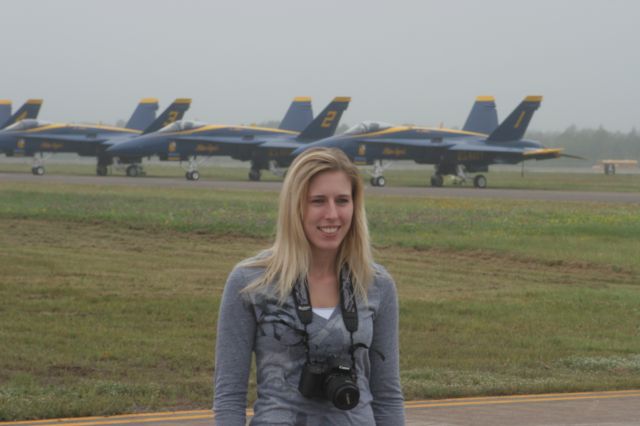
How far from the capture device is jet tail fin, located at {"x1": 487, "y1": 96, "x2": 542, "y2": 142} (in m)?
65.2

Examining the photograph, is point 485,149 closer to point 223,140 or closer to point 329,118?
point 329,118

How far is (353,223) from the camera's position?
4082 millimetres

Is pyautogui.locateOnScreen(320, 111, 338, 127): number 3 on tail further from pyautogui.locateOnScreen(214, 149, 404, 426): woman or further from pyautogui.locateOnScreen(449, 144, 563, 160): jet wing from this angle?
pyautogui.locateOnScreen(214, 149, 404, 426): woman

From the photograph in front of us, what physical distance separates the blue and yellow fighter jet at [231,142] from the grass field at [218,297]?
34.1 meters

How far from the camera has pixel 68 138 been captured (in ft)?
237

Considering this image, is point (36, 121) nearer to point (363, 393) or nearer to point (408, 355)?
point (408, 355)

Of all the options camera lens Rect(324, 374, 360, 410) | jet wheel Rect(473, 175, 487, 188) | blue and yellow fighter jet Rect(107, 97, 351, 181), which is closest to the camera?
camera lens Rect(324, 374, 360, 410)

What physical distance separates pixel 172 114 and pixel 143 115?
12.3 meters

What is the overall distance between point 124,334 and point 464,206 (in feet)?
87.8

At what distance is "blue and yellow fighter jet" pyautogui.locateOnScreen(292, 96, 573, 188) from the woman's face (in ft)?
188

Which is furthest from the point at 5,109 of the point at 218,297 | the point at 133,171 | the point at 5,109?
the point at 218,297

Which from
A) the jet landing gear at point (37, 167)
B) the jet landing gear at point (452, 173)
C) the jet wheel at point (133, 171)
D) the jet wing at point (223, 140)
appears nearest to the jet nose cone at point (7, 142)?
Answer: the jet landing gear at point (37, 167)

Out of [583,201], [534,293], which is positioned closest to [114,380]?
[534,293]

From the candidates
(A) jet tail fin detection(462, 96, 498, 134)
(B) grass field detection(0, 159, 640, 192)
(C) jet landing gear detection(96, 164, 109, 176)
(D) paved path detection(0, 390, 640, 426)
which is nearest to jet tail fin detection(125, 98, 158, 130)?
(B) grass field detection(0, 159, 640, 192)
